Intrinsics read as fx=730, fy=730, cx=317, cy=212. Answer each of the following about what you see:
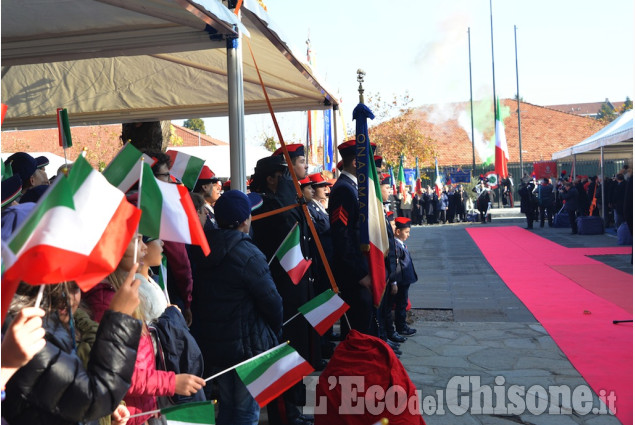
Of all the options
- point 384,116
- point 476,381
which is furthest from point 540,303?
point 384,116

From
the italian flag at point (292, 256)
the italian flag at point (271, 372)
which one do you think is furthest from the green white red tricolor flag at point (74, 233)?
the italian flag at point (292, 256)

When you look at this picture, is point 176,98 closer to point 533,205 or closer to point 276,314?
point 276,314

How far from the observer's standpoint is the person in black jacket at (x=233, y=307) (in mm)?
4098

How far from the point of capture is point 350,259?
Result: 605 centimetres

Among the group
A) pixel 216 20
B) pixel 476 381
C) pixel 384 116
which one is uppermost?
→ pixel 384 116

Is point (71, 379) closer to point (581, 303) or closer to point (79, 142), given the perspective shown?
point (581, 303)

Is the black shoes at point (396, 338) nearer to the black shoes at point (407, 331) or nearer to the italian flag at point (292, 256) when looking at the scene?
the black shoes at point (407, 331)

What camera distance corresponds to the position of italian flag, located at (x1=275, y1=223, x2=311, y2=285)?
5520 millimetres

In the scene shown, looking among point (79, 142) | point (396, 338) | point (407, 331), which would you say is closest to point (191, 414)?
point (396, 338)

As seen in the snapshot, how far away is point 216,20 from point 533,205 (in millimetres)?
24129

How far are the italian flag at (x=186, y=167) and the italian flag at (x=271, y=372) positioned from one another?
1770mm

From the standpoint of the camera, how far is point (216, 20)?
14.4 ft

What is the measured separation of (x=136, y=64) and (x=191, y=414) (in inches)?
217

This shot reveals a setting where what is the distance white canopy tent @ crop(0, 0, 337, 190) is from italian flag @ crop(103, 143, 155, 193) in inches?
56.6
